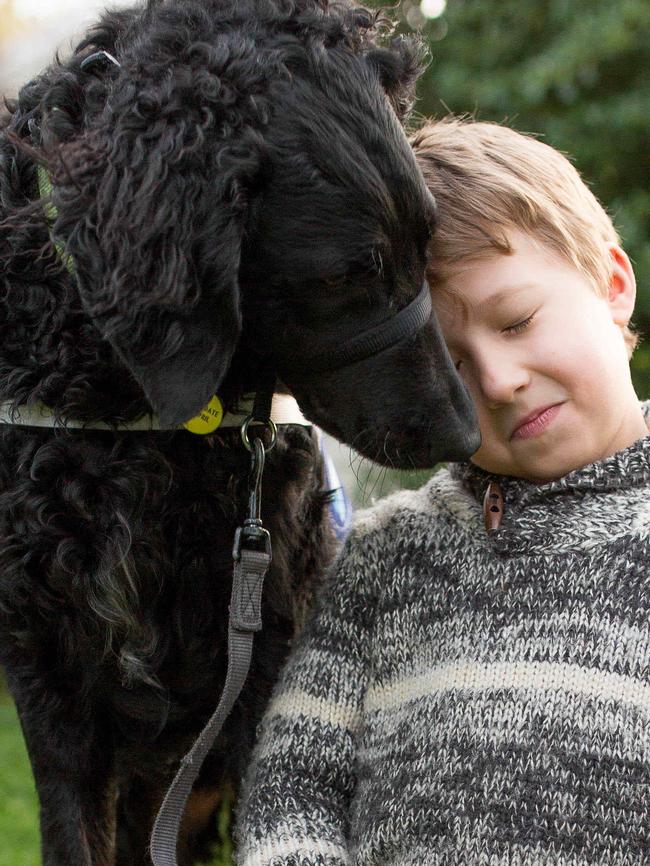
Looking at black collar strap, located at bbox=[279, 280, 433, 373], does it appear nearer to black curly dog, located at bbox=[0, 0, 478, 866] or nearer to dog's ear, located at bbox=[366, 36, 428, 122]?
black curly dog, located at bbox=[0, 0, 478, 866]

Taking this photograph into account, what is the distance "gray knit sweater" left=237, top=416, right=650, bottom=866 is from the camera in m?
1.65

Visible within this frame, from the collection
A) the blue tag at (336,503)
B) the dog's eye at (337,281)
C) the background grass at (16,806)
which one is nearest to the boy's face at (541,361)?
the dog's eye at (337,281)

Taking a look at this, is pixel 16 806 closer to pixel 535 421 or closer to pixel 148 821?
pixel 148 821

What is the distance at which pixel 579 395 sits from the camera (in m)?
1.86

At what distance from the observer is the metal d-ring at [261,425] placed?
1.87 metres

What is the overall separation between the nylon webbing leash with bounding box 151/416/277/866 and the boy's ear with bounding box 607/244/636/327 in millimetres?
674

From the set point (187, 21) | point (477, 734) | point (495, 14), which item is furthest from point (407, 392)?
point (495, 14)

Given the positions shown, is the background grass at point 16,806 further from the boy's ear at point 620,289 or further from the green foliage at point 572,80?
the green foliage at point 572,80

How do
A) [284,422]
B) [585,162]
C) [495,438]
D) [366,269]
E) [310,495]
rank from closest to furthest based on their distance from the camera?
[366,269] → [495,438] → [284,422] → [310,495] → [585,162]

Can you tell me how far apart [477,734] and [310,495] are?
2.16ft

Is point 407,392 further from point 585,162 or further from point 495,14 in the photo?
point 495,14

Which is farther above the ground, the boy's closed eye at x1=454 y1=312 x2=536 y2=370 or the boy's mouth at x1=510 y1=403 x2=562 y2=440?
the boy's closed eye at x1=454 y1=312 x2=536 y2=370

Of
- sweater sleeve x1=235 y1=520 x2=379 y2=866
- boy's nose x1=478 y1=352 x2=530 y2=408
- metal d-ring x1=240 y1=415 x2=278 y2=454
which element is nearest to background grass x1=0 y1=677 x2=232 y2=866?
sweater sleeve x1=235 y1=520 x2=379 y2=866

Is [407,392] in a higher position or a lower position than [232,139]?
lower
